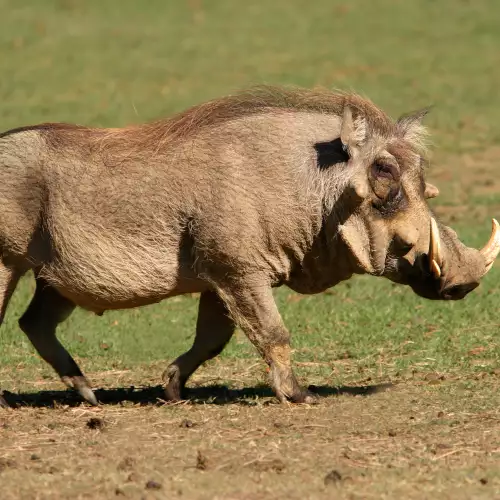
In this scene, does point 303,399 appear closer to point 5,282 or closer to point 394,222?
point 394,222

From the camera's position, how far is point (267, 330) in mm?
6055

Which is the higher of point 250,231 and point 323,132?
point 323,132

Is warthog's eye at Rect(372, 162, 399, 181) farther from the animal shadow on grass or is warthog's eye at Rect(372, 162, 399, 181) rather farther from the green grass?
the green grass

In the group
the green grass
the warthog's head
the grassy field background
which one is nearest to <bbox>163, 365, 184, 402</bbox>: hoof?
the grassy field background

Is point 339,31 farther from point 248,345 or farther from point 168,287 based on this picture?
point 168,287

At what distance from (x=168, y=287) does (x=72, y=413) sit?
2.53 feet

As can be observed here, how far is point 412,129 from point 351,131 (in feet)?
1.48

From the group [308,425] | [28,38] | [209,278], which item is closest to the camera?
[308,425]

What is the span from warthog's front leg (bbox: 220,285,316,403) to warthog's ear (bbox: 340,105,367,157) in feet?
2.57

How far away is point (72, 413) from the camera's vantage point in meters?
6.17

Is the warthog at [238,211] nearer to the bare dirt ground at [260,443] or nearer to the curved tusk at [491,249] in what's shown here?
the curved tusk at [491,249]

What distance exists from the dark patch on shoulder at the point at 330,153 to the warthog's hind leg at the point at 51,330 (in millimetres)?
1581

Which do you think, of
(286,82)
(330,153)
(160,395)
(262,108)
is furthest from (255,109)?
(286,82)

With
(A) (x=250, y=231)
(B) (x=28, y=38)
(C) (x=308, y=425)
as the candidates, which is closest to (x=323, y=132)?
(A) (x=250, y=231)
